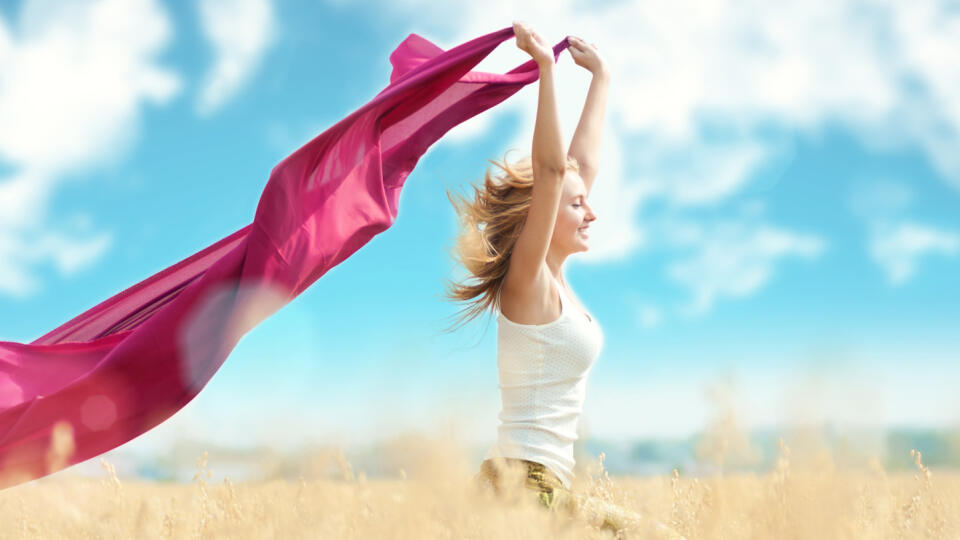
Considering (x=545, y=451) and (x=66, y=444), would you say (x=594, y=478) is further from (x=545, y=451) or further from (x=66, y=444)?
(x=66, y=444)

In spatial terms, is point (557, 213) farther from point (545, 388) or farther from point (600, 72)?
point (600, 72)

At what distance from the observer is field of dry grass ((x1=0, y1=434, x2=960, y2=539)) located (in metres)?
1.72

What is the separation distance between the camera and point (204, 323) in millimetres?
3158

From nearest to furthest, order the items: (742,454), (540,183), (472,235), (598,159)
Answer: (742,454), (540,183), (472,235), (598,159)

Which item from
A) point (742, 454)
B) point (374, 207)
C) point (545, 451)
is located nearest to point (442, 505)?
point (742, 454)

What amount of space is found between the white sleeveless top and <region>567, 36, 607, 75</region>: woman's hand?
5.57 feet

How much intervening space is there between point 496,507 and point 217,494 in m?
1.65

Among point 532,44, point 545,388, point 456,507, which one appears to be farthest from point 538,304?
point 456,507

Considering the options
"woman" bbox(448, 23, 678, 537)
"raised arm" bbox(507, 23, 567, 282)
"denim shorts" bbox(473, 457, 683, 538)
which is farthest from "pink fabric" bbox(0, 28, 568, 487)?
"denim shorts" bbox(473, 457, 683, 538)

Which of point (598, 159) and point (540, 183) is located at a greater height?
point (598, 159)

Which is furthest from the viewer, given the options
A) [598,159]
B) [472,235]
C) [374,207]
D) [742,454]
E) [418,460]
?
[598,159]

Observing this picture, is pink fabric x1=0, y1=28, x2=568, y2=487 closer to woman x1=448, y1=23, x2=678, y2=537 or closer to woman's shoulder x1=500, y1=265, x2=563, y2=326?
woman x1=448, y1=23, x2=678, y2=537

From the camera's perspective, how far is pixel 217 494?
10.6 feet

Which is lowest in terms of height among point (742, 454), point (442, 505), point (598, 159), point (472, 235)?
point (442, 505)
